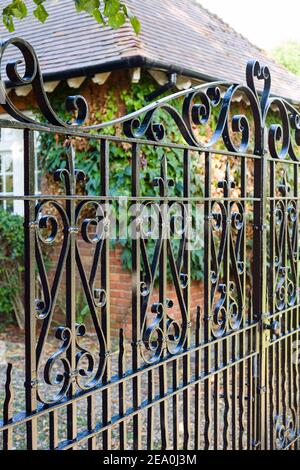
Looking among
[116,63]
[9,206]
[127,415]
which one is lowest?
[127,415]

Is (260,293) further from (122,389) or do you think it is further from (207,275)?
(122,389)

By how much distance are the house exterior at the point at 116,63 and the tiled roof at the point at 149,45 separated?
0.01 m

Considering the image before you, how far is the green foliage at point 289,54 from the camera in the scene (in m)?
28.6

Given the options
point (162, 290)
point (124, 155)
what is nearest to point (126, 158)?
point (124, 155)

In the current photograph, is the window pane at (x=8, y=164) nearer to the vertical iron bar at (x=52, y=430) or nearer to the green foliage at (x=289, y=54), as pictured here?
the vertical iron bar at (x=52, y=430)

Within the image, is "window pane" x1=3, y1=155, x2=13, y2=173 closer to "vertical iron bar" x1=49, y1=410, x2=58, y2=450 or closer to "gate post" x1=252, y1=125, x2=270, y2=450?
"gate post" x1=252, y1=125, x2=270, y2=450

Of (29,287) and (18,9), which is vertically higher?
(18,9)

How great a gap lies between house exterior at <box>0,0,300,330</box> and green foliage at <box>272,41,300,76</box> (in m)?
20.2

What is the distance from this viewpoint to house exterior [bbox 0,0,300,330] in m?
6.60

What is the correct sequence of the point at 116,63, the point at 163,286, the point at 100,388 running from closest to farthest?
the point at 100,388
the point at 163,286
the point at 116,63

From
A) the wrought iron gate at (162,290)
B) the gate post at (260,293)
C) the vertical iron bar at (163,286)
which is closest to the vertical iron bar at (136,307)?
the wrought iron gate at (162,290)

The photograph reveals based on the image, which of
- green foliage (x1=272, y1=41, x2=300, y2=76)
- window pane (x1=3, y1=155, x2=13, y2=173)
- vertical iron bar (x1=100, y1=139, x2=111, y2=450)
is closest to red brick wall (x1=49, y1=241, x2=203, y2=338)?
window pane (x1=3, y1=155, x2=13, y2=173)

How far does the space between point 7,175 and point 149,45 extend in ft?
10.7

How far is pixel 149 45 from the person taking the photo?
6918 millimetres
